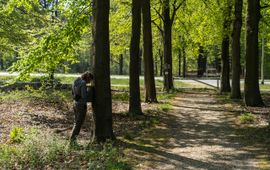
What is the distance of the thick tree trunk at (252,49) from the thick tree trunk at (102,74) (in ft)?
30.1

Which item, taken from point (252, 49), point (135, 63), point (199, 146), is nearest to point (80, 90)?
point (199, 146)

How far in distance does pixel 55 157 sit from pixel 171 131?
18.4ft

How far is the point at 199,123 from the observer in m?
14.3

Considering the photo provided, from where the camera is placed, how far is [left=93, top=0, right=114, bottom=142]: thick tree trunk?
9.79 meters

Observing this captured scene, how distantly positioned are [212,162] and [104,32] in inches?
170

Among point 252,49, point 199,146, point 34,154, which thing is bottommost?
point 199,146

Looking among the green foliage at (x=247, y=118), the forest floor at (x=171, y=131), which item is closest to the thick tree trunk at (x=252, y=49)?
the forest floor at (x=171, y=131)

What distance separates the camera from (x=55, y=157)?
7766 mm

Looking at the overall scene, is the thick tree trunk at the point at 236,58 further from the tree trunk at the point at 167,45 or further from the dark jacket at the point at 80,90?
the dark jacket at the point at 80,90

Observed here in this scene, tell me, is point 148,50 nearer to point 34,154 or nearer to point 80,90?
point 80,90

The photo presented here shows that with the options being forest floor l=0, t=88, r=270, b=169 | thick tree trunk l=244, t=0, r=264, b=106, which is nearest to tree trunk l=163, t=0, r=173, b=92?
forest floor l=0, t=88, r=270, b=169

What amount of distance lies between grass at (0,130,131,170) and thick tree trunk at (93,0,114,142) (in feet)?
4.30

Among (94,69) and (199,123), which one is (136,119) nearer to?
(199,123)

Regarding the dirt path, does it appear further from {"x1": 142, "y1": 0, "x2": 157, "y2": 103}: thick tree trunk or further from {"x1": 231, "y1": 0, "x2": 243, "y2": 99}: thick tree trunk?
{"x1": 231, "y1": 0, "x2": 243, "y2": 99}: thick tree trunk
